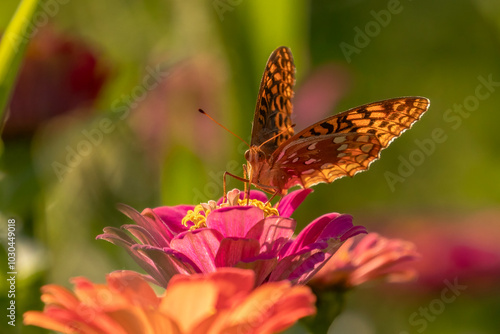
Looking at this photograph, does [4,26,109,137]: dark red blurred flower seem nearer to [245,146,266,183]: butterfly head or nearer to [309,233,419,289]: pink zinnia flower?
[245,146,266,183]: butterfly head

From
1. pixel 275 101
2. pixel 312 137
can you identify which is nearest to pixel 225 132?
pixel 275 101

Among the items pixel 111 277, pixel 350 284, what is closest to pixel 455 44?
pixel 350 284

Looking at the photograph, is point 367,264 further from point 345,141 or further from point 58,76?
point 58,76

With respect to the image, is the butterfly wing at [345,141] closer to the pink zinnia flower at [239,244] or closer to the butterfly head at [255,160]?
the butterfly head at [255,160]

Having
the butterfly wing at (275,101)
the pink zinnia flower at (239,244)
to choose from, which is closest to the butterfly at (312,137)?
the butterfly wing at (275,101)

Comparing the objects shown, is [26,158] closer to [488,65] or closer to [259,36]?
[259,36]

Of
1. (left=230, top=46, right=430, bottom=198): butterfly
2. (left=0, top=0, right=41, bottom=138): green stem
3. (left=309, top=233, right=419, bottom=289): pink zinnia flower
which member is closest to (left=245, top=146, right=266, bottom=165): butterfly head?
(left=230, top=46, right=430, bottom=198): butterfly

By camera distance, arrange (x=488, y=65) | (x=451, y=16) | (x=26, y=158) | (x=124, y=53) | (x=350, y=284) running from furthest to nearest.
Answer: (x=451, y=16)
(x=488, y=65)
(x=124, y=53)
(x=26, y=158)
(x=350, y=284)
